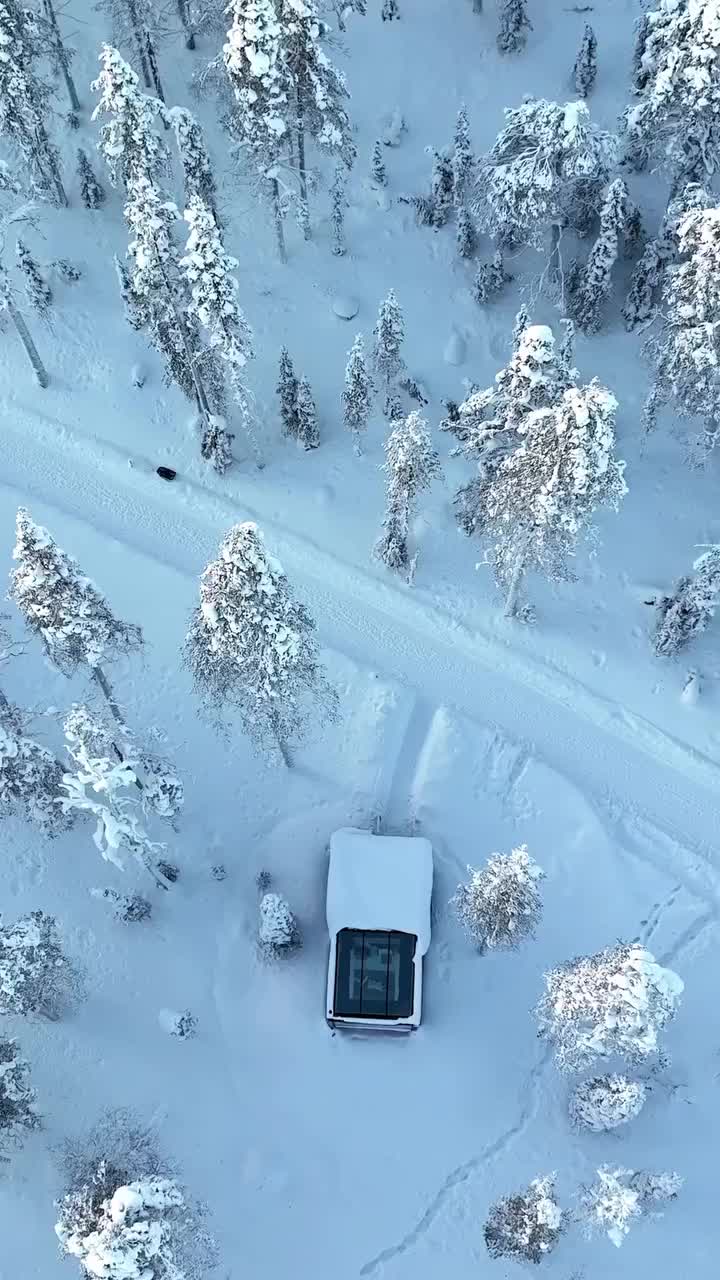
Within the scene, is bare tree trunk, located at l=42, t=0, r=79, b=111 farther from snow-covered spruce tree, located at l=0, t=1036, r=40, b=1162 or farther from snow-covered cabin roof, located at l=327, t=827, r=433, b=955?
snow-covered spruce tree, located at l=0, t=1036, r=40, b=1162

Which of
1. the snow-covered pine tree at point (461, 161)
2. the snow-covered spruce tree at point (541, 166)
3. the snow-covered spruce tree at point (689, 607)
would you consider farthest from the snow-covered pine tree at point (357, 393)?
the snow-covered spruce tree at point (689, 607)

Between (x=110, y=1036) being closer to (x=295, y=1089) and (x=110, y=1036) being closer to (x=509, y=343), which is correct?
(x=295, y=1089)

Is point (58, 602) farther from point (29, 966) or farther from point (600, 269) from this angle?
point (600, 269)

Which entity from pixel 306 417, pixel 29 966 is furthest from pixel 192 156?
pixel 29 966

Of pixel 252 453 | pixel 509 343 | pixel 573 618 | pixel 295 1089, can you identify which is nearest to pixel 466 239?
pixel 509 343

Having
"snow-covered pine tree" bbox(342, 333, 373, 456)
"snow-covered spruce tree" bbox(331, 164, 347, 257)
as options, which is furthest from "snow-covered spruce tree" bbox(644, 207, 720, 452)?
"snow-covered spruce tree" bbox(331, 164, 347, 257)
